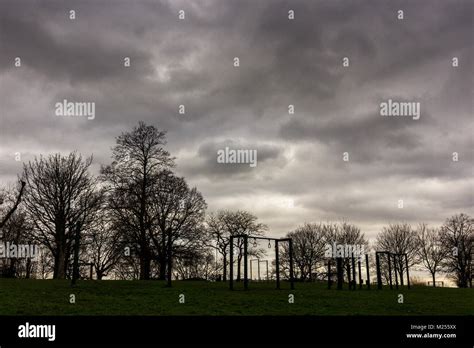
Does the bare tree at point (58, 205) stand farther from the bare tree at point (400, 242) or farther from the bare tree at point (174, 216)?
the bare tree at point (400, 242)

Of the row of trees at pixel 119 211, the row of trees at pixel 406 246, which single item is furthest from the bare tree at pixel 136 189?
the row of trees at pixel 406 246

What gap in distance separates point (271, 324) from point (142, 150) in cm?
3372

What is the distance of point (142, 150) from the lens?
4312cm

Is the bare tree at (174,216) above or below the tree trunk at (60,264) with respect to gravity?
above

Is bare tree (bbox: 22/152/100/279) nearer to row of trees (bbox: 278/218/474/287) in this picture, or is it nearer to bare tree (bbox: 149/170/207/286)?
bare tree (bbox: 149/170/207/286)

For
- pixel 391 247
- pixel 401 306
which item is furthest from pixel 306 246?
pixel 401 306

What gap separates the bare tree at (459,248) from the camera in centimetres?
6769

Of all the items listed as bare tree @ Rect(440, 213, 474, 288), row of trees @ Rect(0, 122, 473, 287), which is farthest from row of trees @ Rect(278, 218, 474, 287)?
row of trees @ Rect(0, 122, 473, 287)

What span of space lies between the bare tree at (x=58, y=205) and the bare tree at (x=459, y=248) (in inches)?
2151

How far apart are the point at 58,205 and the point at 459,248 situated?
59.7m

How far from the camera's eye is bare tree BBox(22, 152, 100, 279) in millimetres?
40438

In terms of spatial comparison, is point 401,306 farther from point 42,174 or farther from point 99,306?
point 42,174

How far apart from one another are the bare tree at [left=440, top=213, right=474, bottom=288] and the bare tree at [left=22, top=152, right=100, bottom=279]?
5463 cm

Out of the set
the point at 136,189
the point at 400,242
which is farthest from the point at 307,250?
the point at 136,189
